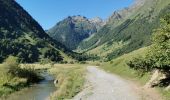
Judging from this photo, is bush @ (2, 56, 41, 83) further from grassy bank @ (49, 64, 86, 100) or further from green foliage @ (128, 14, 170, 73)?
green foliage @ (128, 14, 170, 73)

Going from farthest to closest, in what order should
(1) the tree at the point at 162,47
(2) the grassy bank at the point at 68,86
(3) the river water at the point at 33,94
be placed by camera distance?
(3) the river water at the point at 33,94 → (2) the grassy bank at the point at 68,86 → (1) the tree at the point at 162,47

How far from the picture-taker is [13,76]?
9875 centimetres

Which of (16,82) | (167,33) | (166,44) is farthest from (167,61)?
(16,82)

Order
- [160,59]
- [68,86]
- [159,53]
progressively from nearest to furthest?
[160,59] < [159,53] < [68,86]

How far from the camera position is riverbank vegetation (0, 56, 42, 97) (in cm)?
8281

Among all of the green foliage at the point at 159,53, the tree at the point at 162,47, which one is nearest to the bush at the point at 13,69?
the green foliage at the point at 159,53

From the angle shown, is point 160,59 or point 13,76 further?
point 13,76

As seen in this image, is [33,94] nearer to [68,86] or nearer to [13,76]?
[68,86]

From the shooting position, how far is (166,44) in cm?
4703

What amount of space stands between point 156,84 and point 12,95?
3115cm

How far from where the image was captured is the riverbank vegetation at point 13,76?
272ft

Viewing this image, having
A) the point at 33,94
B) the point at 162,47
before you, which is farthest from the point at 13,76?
the point at 162,47

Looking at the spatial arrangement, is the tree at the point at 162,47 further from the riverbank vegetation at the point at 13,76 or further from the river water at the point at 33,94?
the riverbank vegetation at the point at 13,76

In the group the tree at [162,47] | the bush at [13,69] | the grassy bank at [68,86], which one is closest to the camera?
the tree at [162,47]
